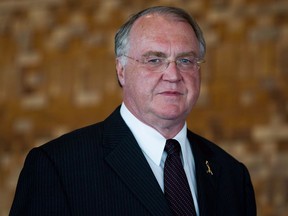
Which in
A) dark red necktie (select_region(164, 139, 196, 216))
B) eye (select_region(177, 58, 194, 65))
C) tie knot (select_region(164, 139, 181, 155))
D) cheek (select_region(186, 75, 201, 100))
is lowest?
dark red necktie (select_region(164, 139, 196, 216))

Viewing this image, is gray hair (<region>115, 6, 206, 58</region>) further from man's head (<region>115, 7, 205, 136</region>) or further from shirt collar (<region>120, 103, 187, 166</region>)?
shirt collar (<region>120, 103, 187, 166</region>)

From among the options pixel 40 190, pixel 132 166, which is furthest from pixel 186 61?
pixel 40 190

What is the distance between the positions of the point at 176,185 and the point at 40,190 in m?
0.32

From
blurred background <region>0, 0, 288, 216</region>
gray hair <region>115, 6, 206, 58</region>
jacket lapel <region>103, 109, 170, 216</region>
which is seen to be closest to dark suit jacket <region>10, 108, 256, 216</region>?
jacket lapel <region>103, 109, 170, 216</region>

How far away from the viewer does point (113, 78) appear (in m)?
3.46

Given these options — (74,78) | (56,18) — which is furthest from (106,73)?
(56,18)

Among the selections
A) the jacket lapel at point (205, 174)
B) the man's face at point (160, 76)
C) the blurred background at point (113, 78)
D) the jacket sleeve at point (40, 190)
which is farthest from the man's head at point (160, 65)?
the blurred background at point (113, 78)

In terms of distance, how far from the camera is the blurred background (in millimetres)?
3164

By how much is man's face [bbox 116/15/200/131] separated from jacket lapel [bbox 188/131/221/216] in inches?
5.1

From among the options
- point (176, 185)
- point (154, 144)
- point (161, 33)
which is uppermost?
point (161, 33)

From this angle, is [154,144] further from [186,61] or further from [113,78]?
[113,78]

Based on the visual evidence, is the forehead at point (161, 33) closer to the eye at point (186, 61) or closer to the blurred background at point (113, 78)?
the eye at point (186, 61)

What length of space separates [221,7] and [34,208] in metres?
1.84

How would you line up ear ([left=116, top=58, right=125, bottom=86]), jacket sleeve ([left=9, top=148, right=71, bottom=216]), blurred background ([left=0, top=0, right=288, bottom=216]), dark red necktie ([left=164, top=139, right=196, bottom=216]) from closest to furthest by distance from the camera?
jacket sleeve ([left=9, top=148, right=71, bottom=216]) → dark red necktie ([left=164, top=139, right=196, bottom=216]) → ear ([left=116, top=58, right=125, bottom=86]) → blurred background ([left=0, top=0, right=288, bottom=216])
